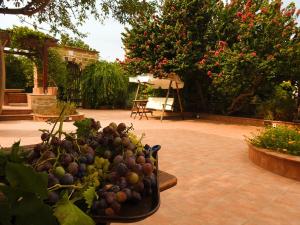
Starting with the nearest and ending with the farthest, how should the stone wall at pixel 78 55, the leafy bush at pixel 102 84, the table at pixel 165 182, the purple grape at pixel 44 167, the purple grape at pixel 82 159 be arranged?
the purple grape at pixel 44 167 → the purple grape at pixel 82 159 → the table at pixel 165 182 → the leafy bush at pixel 102 84 → the stone wall at pixel 78 55

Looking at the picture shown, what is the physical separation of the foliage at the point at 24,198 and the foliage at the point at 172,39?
965 cm

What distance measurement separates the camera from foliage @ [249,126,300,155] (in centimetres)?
422

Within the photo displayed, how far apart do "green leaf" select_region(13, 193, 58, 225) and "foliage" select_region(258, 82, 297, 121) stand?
32.2 feet

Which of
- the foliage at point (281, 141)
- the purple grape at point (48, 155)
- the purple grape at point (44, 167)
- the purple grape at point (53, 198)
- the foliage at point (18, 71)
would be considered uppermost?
the foliage at point (18, 71)

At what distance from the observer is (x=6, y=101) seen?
13.5 metres

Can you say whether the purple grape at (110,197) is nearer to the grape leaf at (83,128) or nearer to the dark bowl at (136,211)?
the dark bowl at (136,211)

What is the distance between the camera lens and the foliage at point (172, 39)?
10328 millimetres

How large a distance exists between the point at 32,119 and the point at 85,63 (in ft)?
24.6

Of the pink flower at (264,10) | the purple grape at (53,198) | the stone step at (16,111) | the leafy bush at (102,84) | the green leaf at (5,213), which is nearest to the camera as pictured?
the green leaf at (5,213)

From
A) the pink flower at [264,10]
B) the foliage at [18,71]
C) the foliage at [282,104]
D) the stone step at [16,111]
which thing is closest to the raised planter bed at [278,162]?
the foliage at [282,104]

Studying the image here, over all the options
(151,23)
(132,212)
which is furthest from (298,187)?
(151,23)

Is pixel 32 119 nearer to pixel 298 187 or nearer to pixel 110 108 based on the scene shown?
pixel 110 108

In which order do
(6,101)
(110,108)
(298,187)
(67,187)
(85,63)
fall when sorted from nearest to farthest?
1. (67,187)
2. (298,187)
3. (6,101)
4. (110,108)
5. (85,63)

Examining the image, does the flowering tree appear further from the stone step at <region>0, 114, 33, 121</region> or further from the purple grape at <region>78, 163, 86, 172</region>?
the purple grape at <region>78, 163, 86, 172</region>
